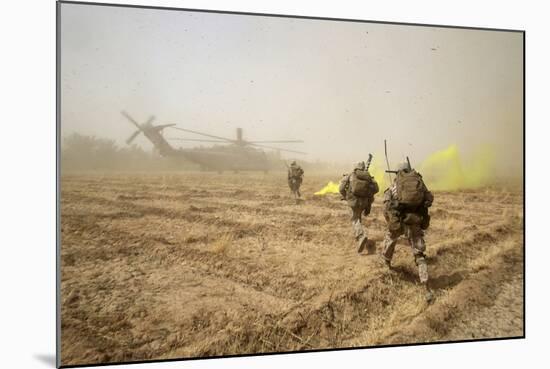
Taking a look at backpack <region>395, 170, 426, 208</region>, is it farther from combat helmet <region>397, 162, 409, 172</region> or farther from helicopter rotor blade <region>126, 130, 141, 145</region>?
helicopter rotor blade <region>126, 130, 141, 145</region>

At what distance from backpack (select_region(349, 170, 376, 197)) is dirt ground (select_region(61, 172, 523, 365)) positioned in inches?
8.6

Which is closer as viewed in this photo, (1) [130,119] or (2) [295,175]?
A: (1) [130,119]

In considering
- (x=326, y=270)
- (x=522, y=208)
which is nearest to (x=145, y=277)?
(x=326, y=270)

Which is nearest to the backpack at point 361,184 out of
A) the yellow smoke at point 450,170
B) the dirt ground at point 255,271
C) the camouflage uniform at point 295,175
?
the yellow smoke at point 450,170

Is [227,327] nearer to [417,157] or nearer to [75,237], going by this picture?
[75,237]

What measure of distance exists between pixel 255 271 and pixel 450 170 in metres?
2.33

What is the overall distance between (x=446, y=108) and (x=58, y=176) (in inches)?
156

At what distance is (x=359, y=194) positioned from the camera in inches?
219

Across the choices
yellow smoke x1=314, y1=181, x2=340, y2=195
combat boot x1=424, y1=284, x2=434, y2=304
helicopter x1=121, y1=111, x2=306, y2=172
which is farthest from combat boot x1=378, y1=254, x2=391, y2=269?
helicopter x1=121, y1=111, x2=306, y2=172

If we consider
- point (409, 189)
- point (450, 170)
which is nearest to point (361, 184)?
point (409, 189)

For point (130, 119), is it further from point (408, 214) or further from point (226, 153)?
point (408, 214)

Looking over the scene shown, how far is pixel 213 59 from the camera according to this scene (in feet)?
17.5

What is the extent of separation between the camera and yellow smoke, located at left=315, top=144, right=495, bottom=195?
568cm

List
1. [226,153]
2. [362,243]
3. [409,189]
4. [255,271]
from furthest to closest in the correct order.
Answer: [362,243] → [409,189] → [226,153] → [255,271]
